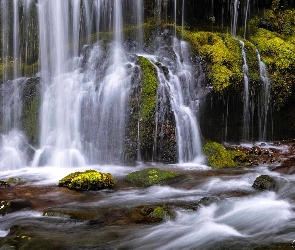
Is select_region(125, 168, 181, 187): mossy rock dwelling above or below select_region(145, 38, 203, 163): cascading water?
below

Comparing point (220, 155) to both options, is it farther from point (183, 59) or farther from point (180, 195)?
point (183, 59)

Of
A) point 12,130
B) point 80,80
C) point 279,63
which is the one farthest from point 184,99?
point 12,130

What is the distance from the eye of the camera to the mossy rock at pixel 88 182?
8695mm

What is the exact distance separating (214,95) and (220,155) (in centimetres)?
292

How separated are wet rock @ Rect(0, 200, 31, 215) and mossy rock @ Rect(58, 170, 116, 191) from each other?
4.74 ft

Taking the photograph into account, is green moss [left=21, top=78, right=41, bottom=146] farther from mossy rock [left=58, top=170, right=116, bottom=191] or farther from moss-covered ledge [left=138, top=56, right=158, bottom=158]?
mossy rock [left=58, top=170, right=116, bottom=191]

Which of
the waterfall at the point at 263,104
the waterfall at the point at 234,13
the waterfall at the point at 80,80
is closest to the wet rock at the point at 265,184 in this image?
the waterfall at the point at 80,80

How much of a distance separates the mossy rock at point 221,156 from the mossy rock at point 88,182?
3.72 m

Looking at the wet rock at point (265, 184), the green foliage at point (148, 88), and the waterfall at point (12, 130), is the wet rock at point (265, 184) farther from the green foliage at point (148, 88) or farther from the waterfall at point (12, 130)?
the waterfall at point (12, 130)

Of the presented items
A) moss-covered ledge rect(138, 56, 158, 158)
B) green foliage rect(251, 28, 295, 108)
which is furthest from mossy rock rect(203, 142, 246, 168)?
green foliage rect(251, 28, 295, 108)

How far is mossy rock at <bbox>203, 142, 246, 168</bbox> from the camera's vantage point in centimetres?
1130

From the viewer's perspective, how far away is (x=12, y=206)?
7.12 metres

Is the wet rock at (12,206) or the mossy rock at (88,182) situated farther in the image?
the mossy rock at (88,182)

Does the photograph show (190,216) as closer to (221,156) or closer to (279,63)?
(221,156)
